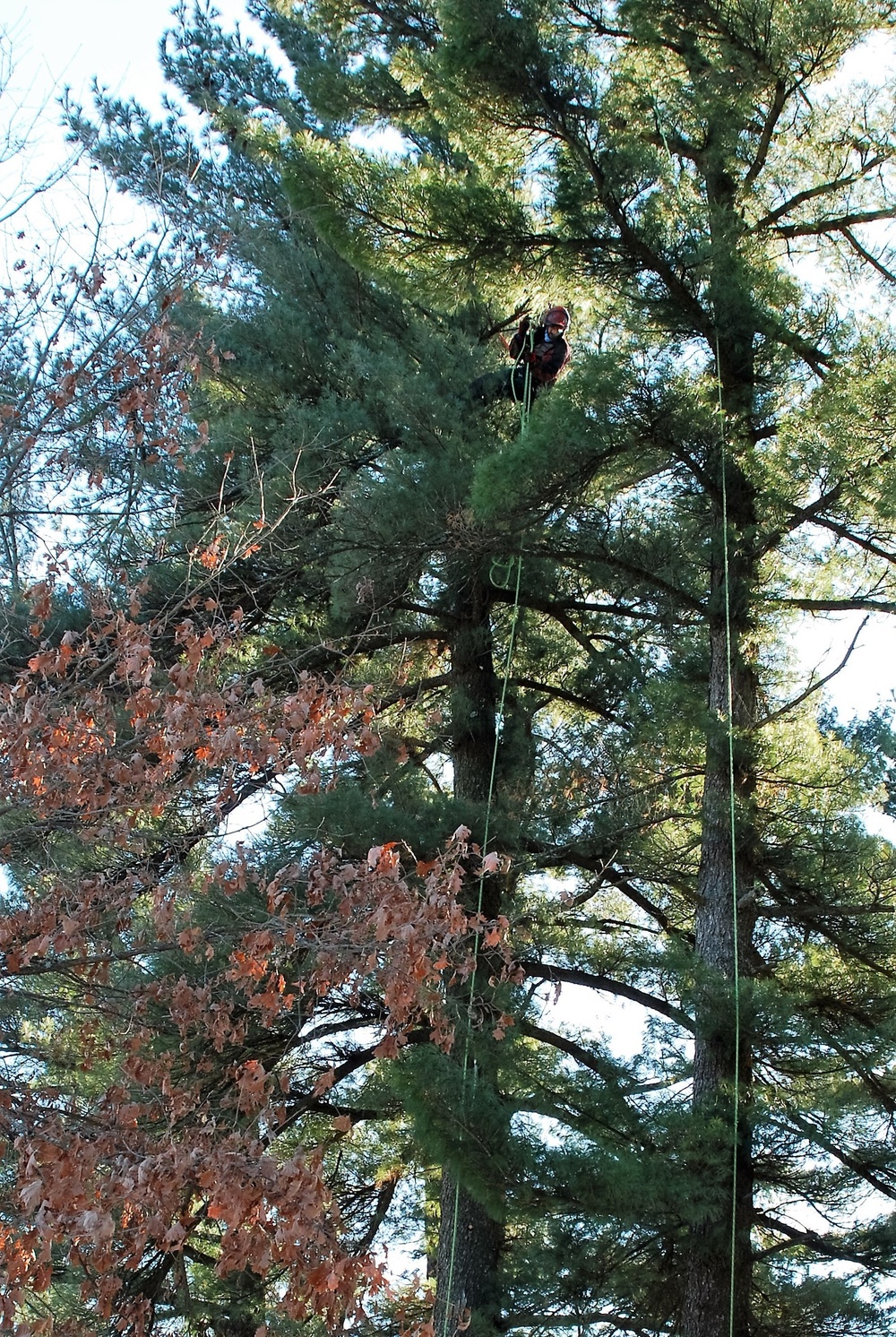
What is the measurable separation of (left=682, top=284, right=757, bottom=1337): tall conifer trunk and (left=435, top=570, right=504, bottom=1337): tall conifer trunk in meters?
1.05

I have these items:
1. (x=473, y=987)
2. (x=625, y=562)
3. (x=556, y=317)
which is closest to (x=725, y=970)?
(x=473, y=987)

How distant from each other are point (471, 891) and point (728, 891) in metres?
1.67

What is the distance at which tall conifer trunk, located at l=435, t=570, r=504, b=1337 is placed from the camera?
24.1ft

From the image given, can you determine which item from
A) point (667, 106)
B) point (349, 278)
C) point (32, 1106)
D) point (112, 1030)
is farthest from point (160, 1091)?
point (667, 106)

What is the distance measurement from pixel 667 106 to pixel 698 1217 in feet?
18.5

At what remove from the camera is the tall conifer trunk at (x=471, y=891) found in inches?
289

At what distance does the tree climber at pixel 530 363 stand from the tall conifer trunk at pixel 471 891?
1.11 m

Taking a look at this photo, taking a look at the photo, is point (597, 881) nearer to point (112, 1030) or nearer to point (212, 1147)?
point (112, 1030)

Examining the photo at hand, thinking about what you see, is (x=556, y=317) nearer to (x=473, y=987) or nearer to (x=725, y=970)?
(x=725, y=970)

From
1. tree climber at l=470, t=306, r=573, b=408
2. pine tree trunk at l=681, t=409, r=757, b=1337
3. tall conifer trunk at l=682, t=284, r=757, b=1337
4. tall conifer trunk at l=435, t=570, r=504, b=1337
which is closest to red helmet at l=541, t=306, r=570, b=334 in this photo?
tree climber at l=470, t=306, r=573, b=408

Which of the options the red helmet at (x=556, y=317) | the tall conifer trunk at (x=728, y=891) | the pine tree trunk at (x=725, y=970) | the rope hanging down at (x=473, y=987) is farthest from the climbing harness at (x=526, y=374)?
the pine tree trunk at (x=725, y=970)

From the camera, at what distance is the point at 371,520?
7.57 meters

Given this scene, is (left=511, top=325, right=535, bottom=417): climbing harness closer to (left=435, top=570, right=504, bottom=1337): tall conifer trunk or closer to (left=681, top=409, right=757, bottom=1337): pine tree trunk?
(left=435, top=570, right=504, bottom=1337): tall conifer trunk

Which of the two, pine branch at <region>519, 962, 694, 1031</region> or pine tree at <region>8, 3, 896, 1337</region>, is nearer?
pine tree at <region>8, 3, 896, 1337</region>
